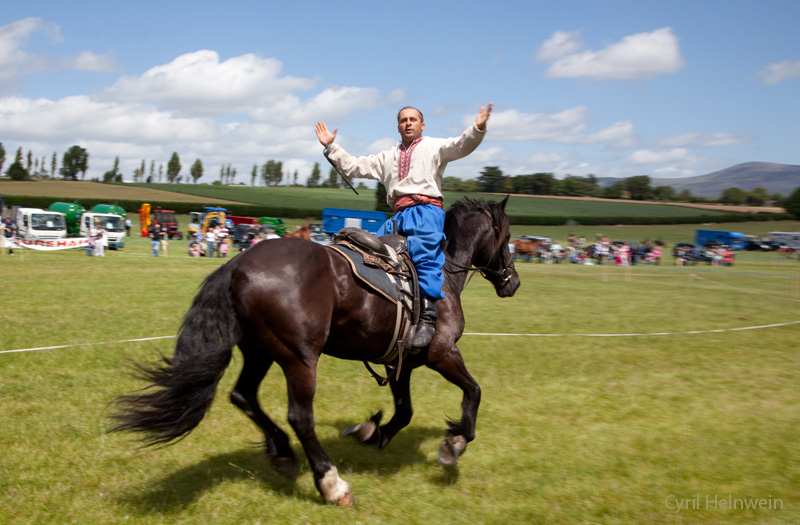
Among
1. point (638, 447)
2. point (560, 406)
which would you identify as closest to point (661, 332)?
point (560, 406)

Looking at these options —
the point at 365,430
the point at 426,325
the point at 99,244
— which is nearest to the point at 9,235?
the point at 99,244

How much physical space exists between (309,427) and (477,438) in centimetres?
220

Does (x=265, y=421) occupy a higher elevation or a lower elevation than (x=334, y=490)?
higher

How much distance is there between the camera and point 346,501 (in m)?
4.34

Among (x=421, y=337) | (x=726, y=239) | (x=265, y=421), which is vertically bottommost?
(x=265, y=421)

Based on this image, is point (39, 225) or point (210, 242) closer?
point (210, 242)

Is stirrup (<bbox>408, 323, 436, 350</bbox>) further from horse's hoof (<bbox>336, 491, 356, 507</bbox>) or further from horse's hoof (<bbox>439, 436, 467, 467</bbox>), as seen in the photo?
horse's hoof (<bbox>336, 491, 356, 507</bbox>)

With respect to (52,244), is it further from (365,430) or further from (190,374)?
(190,374)

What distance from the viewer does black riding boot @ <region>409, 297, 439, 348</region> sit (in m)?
4.93

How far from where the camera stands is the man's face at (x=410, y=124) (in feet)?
17.6

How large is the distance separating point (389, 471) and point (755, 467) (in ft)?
10.5

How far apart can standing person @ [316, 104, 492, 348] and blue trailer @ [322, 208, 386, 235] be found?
38170 millimetres

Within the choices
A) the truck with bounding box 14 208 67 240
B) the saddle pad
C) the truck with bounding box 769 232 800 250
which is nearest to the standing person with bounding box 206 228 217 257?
the truck with bounding box 14 208 67 240

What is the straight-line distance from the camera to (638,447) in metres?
5.75
